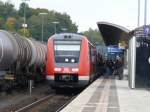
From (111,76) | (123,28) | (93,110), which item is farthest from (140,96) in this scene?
(111,76)

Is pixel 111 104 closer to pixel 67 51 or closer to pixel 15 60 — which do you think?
pixel 15 60

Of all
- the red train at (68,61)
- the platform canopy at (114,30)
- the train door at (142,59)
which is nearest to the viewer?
the train door at (142,59)

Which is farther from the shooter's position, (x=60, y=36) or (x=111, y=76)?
(x=111, y=76)

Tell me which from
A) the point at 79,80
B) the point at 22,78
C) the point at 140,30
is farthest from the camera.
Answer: the point at 22,78

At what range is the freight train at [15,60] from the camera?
30.1 metres

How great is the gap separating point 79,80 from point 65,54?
1.57 metres

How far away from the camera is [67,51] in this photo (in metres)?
33.2

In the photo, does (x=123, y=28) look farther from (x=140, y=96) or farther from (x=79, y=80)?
(x=140, y=96)

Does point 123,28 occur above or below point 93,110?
Answer: above

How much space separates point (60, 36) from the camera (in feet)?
110

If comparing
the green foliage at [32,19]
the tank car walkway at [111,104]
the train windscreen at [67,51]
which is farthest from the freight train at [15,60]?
the green foliage at [32,19]

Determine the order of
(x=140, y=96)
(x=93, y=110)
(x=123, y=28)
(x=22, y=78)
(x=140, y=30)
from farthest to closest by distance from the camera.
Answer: (x=123, y=28), (x=22, y=78), (x=140, y=30), (x=140, y=96), (x=93, y=110)

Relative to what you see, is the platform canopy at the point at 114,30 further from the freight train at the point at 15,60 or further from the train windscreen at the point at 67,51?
the train windscreen at the point at 67,51

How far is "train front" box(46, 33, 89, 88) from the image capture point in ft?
107
